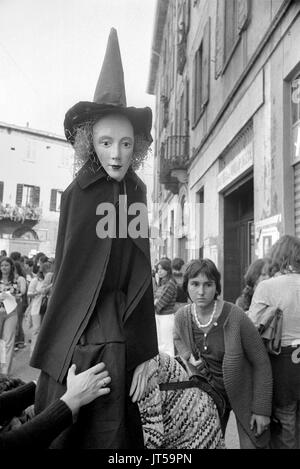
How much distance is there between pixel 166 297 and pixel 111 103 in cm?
326

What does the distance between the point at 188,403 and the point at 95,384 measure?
0.46 metres

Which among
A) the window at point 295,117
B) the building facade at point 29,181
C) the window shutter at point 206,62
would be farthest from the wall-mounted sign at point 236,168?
the building facade at point 29,181

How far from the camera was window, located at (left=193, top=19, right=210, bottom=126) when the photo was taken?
9305mm

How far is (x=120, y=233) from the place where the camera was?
1487 mm

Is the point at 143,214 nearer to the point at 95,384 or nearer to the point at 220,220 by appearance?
the point at 95,384

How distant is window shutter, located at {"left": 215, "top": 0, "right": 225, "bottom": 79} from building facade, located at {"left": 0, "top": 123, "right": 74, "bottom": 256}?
741 inches

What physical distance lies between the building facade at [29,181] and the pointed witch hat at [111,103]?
24895mm

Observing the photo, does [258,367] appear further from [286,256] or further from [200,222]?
[200,222]

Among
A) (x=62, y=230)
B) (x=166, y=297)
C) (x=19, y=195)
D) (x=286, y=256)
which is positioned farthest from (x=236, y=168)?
(x=19, y=195)

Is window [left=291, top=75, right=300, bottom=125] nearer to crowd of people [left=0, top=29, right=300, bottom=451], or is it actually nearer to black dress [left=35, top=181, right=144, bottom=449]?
crowd of people [left=0, top=29, right=300, bottom=451]

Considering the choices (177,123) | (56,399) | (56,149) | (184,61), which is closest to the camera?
(56,399)

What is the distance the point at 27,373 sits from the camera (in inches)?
209
